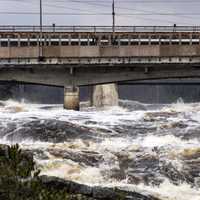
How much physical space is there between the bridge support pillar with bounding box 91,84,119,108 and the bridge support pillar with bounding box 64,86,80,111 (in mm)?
8038

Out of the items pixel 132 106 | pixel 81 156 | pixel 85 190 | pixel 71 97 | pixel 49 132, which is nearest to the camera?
pixel 85 190

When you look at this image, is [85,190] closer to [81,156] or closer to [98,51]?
[81,156]

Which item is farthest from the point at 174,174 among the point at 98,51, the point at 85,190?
the point at 98,51

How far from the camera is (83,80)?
51969mm

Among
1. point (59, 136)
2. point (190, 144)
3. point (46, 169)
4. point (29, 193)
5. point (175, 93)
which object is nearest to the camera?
point (29, 193)

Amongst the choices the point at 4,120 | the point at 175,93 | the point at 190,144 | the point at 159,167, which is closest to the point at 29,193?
the point at 159,167

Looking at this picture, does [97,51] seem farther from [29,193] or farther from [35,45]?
[29,193]

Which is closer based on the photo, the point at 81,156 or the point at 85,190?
the point at 85,190

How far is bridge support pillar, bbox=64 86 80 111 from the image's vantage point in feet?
169

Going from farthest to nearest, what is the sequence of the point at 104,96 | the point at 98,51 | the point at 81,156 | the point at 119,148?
the point at 104,96 → the point at 98,51 → the point at 119,148 → the point at 81,156

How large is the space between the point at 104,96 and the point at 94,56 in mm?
6334

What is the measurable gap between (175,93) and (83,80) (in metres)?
26.9

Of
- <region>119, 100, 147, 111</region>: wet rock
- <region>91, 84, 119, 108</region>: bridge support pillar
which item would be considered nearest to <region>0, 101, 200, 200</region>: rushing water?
<region>91, 84, 119, 108</region>: bridge support pillar

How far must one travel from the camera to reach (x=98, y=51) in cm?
5728
